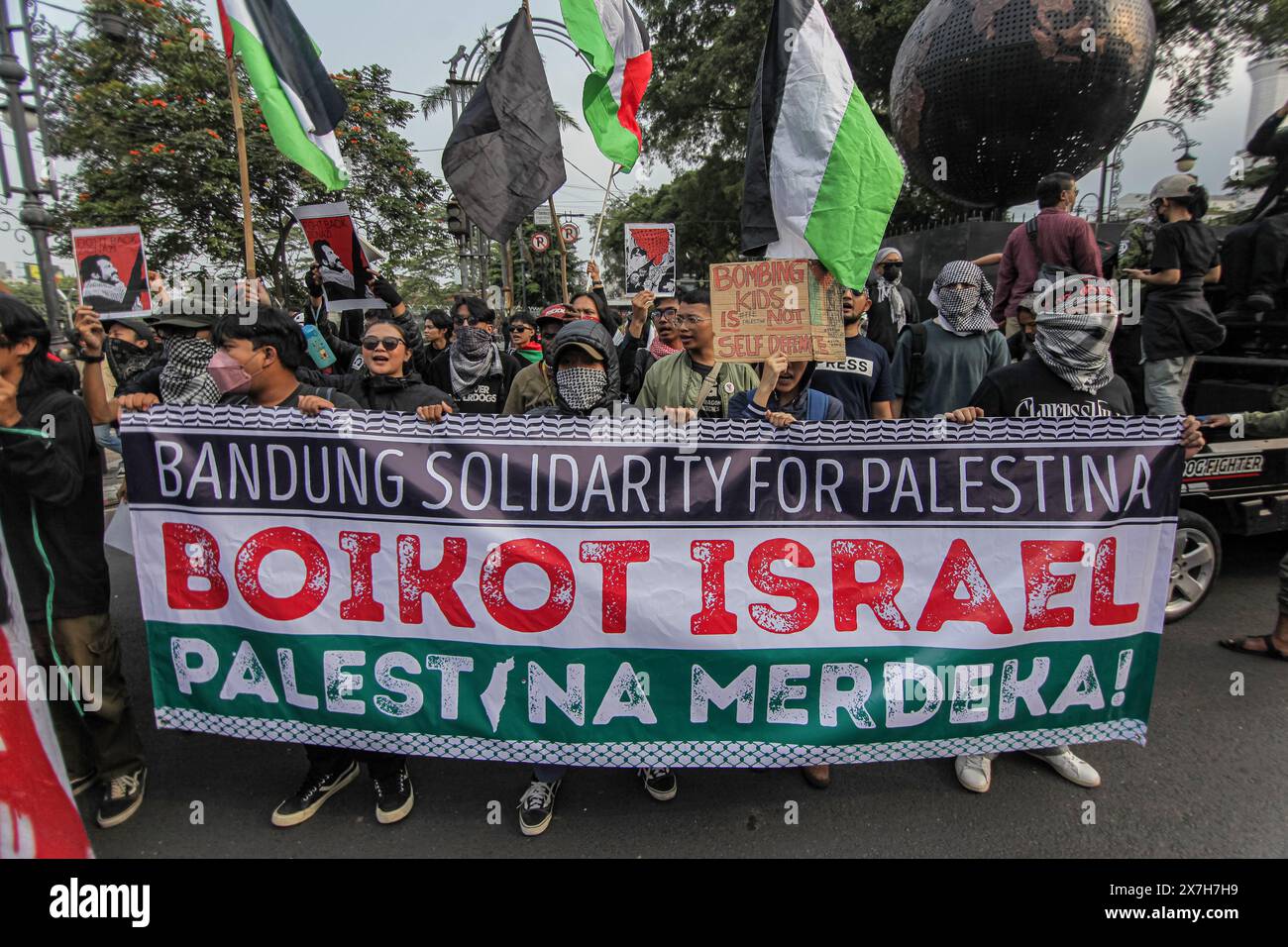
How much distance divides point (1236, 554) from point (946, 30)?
5.24 metres

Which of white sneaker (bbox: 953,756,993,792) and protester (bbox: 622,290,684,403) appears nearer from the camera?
white sneaker (bbox: 953,756,993,792)

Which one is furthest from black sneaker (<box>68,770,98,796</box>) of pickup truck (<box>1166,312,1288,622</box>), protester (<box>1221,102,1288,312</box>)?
protester (<box>1221,102,1288,312</box>)

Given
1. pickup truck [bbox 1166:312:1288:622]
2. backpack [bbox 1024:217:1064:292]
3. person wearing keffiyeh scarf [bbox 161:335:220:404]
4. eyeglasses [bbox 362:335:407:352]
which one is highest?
backpack [bbox 1024:217:1064:292]

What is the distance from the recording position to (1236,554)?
5.30 meters

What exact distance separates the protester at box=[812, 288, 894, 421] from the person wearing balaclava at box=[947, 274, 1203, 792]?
28.9 inches

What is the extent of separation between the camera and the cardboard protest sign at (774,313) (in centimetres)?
269

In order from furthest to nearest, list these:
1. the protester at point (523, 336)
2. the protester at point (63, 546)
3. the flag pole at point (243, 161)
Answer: the protester at point (523, 336) < the flag pole at point (243, 161) < the protester at point (63, 546)

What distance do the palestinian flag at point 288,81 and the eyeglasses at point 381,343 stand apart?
4.20ft

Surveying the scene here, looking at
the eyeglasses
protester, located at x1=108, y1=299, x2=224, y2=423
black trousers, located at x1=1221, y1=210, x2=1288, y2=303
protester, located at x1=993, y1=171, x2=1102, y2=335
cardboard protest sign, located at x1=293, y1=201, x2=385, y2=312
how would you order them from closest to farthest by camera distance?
the eyeglasses → protester, located at x1=108, y1=299, x2=224, y2=423 → cardboard protest sign, located at x1=293, y1=201, x2=385, y2=312 → protester, located at x1=993, y1=171, x2=1102, y2=335 → black trousers, located at x1=1221, y1=210, x2=1288, y2=303

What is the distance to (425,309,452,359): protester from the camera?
623cm

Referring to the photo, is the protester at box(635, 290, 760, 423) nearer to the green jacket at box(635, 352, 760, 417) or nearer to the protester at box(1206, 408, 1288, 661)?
the green jacket at box(635, 352, 760, 417)

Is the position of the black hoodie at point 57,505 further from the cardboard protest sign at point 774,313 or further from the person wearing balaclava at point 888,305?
the person wearing balaclava at point 888,305

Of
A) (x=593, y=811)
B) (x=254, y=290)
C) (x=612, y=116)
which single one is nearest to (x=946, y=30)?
(x=612, y=116)

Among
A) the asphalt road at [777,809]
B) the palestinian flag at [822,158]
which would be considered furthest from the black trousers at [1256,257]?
the palestinian flag at [822,158]
